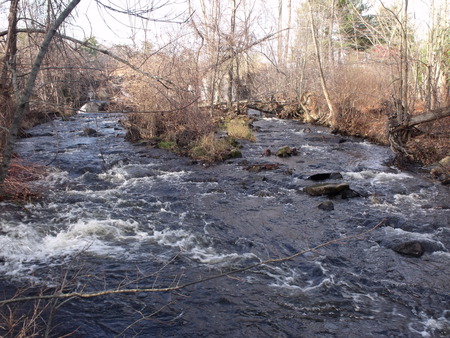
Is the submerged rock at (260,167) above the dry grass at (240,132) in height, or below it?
below

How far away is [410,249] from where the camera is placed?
20.2 feet

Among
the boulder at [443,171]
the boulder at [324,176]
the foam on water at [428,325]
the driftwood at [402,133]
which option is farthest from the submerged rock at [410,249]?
the driftwood at [402,133]

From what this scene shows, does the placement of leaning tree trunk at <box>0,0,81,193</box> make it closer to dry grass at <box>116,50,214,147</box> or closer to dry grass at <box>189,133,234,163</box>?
dry grass at <box>189,133,234,163</box>

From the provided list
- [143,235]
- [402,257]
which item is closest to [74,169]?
[143,235]

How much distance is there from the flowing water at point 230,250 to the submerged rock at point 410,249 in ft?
0.37

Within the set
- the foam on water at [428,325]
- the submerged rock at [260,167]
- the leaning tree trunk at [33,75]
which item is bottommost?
the foam on water at [428,325]

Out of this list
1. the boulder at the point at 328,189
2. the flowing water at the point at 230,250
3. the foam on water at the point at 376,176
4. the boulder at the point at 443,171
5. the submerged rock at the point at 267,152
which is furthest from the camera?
the submerged rock at the point at 267,152

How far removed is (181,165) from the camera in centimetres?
1244

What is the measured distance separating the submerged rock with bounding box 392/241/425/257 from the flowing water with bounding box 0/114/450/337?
11cm

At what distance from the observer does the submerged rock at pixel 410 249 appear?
240 inches

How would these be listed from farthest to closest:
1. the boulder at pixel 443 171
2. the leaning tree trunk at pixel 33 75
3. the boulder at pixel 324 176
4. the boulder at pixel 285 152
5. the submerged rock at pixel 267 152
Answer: the submerged rock at pixel 267 152
the boulder at pixel 285 152
the boulder at pixel 324 176
the boulder at pixel 443 171
the leaning tree trunk at pixel 33 75

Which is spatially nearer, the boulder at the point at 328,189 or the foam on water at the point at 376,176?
the boulder at the point at 328,189

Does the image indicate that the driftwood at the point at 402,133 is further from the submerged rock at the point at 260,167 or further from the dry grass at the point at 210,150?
the dry grass at the point at 210,150

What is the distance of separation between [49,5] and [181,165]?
8458mm
